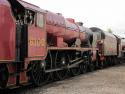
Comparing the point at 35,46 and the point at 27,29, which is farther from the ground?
the point at 27,29

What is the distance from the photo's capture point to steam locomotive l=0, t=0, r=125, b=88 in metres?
11.8

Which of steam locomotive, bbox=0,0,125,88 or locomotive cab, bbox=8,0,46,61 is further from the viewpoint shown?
locomotive cab, bbox=8,0,46,61

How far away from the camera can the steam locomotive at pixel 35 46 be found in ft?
38.7

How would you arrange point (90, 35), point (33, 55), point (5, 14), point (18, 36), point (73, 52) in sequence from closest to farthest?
point (5, 14)
point (18, 36)
point (33, 55)
point (73, 52)
point (90, 35)

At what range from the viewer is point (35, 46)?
13719mm

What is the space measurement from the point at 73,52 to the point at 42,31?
640 cm

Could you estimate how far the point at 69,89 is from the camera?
14102 mm

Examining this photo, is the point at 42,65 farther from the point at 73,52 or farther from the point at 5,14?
the point at 73,52

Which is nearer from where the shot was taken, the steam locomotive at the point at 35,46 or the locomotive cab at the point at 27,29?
the steam locomotive at the point at 35,46

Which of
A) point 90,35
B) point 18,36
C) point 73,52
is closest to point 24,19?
point 18,36

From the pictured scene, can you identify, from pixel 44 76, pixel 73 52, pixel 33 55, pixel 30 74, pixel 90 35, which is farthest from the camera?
pixel 90 35

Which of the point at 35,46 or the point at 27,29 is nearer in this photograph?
the point at 27,29

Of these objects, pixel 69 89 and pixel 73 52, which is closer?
pixel 69 89

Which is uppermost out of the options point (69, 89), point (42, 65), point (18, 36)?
point (18, 36)
